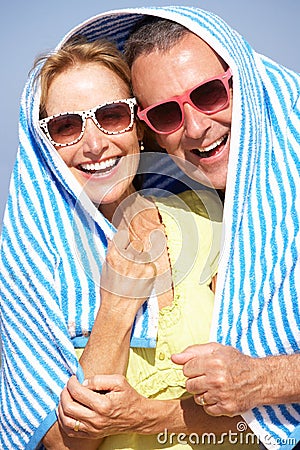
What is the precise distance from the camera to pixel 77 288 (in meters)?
3.02

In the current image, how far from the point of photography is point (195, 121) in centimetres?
305

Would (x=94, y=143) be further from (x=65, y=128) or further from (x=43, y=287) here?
(x=43, y=287)

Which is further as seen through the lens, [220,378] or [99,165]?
[99,165]

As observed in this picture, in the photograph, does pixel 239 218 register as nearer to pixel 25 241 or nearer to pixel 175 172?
pixel 175 172

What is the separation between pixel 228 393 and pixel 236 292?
1.36 ft

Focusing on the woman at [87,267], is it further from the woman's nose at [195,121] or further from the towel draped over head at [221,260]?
the woman's nose at [195,121]

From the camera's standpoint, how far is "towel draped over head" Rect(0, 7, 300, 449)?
293 cm

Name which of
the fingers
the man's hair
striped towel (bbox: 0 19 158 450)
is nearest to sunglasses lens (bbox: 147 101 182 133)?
the man's hair

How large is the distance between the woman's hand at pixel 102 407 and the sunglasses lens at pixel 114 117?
99 centimetres

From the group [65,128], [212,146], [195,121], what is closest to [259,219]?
[212,146]

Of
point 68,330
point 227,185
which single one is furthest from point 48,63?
point 68,330

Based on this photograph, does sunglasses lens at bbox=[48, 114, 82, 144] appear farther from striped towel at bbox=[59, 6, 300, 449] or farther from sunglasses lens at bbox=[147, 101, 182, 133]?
striped towel at bbox=[59, 6, 300, 449]

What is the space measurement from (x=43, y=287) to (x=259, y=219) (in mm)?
881

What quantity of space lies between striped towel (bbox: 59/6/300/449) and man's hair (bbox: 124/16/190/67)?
0.05 meters
